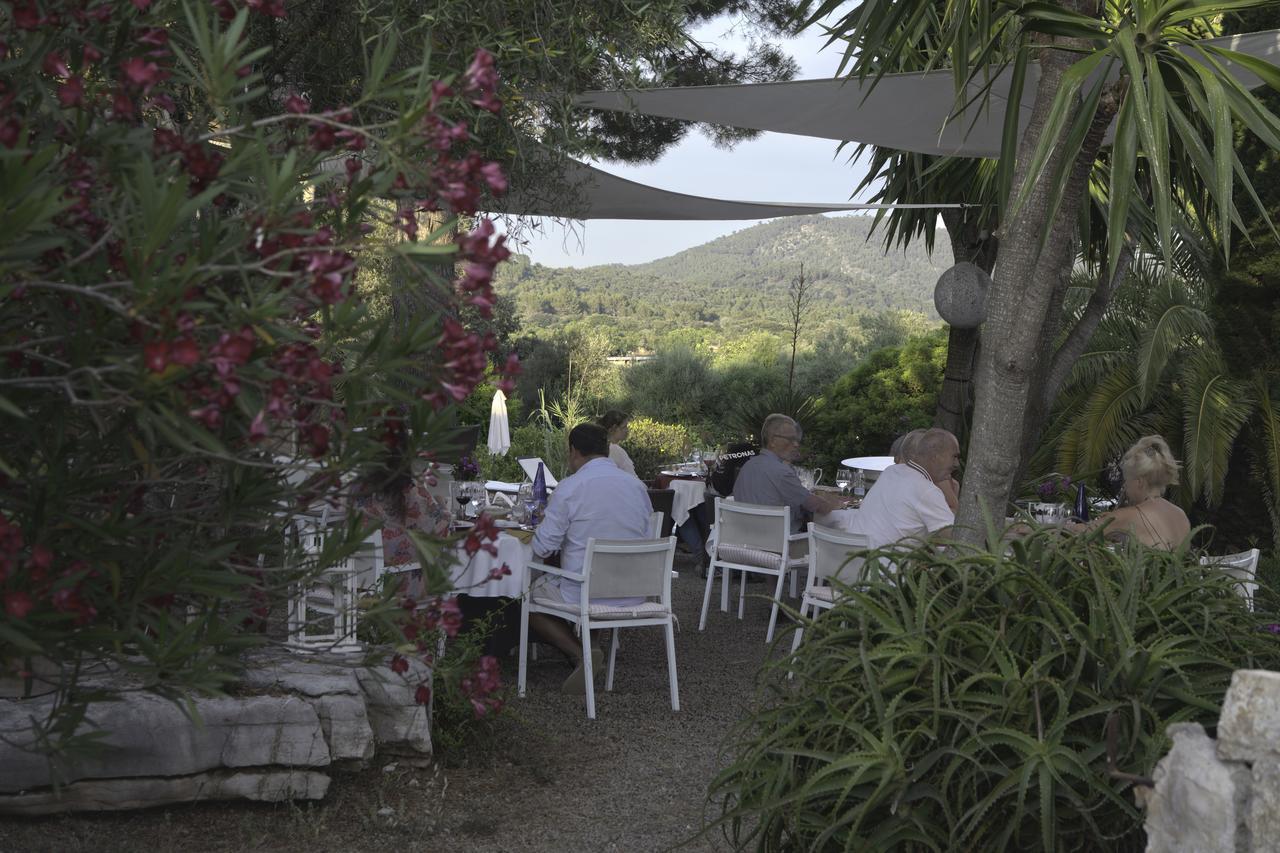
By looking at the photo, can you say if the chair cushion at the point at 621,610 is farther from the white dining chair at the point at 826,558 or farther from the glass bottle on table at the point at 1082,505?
the glass bottle on table at the point at 1082,505

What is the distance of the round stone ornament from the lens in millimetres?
7555

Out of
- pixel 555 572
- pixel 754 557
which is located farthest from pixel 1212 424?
pixel 555 572

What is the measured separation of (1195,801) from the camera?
153cm

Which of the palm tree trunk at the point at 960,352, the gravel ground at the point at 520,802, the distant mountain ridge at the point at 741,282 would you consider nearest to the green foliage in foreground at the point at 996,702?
the gravel ground at the point at 520,802

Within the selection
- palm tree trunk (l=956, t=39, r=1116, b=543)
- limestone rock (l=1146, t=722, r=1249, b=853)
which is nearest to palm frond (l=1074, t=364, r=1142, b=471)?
palm tree trunk (l=956, t=39, r=1116, b=543)

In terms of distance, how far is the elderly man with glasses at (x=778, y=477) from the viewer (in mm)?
6555

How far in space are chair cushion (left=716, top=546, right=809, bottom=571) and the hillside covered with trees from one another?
90.7ft

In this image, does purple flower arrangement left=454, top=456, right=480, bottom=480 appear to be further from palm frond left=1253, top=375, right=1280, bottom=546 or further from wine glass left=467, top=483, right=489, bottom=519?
palm frond left=1253, top=375, right=1280, bottom=546

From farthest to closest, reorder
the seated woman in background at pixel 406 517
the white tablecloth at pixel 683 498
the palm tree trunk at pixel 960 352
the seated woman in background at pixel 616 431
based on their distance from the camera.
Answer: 1. the palm tree trunk at pixel 960 352
2. the white tablecloth at pixel 683 498
3. the seated woman in background at pixel 616 431
4. the seated woman in background at pixel 406 517

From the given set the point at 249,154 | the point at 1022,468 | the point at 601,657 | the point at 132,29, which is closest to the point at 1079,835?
the point at 249,154

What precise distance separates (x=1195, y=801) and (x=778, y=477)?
5042 mm

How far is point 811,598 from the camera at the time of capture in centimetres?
545

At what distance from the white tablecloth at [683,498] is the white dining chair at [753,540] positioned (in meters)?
1.35

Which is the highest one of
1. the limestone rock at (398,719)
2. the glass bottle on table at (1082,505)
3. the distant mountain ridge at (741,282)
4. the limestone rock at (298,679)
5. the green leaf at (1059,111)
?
the distant mountain ridge at (741,282)
